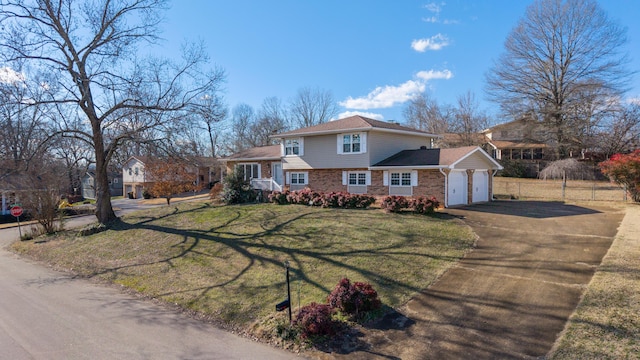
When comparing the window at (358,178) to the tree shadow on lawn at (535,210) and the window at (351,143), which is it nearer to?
the window at (351,143)

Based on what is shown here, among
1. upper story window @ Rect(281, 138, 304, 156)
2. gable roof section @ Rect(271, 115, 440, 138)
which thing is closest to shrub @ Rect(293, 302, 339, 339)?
gable roof section @ Rect(271, 115, 440, 138)

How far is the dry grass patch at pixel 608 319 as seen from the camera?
5020 millimetres

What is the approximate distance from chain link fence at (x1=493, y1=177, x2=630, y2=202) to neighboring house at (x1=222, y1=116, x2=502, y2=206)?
5228 millimetres

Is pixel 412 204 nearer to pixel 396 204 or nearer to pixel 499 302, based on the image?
pixel 396 204

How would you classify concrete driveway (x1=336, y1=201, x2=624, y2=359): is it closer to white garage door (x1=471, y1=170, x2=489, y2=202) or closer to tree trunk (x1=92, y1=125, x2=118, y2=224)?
white garage door (x1=471, y1=170, x2=489, y2=202)

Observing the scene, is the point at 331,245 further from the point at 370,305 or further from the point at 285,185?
the point at 285,185

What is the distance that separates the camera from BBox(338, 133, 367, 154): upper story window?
848 inches

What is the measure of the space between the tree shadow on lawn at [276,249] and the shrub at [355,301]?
4.69 feet

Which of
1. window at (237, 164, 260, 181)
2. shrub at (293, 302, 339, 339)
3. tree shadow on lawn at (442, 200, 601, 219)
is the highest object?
window at (237, 164, 260, 181)

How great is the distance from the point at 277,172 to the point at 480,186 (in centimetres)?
1452

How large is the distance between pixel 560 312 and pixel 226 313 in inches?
260

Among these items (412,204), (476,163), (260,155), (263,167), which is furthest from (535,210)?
(260,155)

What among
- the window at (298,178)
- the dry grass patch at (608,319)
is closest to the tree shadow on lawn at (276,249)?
the dry grass patch at (608,319)

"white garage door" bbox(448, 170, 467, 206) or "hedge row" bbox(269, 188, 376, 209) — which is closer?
"hedge row" bbox(269, 188, 376, 209)
